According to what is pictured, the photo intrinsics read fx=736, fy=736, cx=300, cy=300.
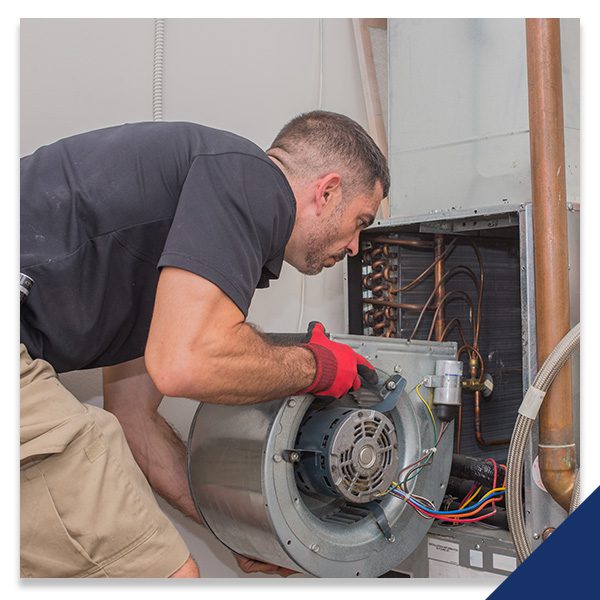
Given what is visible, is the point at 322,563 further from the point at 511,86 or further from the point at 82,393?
the point at 511,86

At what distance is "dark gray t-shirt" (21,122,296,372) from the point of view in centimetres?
116

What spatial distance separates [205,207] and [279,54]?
3.27 feet

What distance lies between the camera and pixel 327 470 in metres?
1.23

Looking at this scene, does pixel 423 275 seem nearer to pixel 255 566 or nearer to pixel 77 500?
pixel 255 566

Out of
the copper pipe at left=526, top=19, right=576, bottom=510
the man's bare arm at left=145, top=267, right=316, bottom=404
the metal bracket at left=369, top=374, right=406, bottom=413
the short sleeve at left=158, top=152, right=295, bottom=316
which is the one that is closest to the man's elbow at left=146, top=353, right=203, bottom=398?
the man's bare arm at left=145, top=267, right=316, bottom=404

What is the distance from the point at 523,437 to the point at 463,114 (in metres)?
0.82

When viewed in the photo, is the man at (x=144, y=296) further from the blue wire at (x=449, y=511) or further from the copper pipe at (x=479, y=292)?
the copper pipe at (x=479, y=292)

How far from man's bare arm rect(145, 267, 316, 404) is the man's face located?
331mm

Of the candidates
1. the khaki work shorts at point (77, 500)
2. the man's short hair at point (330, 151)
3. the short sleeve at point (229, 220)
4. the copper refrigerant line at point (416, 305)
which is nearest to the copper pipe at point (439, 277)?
the copper refrigerant line at point (416, 305)

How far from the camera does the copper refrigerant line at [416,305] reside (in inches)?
71.0

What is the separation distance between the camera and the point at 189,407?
1.82m

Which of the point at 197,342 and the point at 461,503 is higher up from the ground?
the point at 197,342

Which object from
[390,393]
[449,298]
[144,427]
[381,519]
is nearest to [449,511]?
[381,519]

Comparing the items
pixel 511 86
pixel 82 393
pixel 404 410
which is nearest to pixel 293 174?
pixel 404 410
